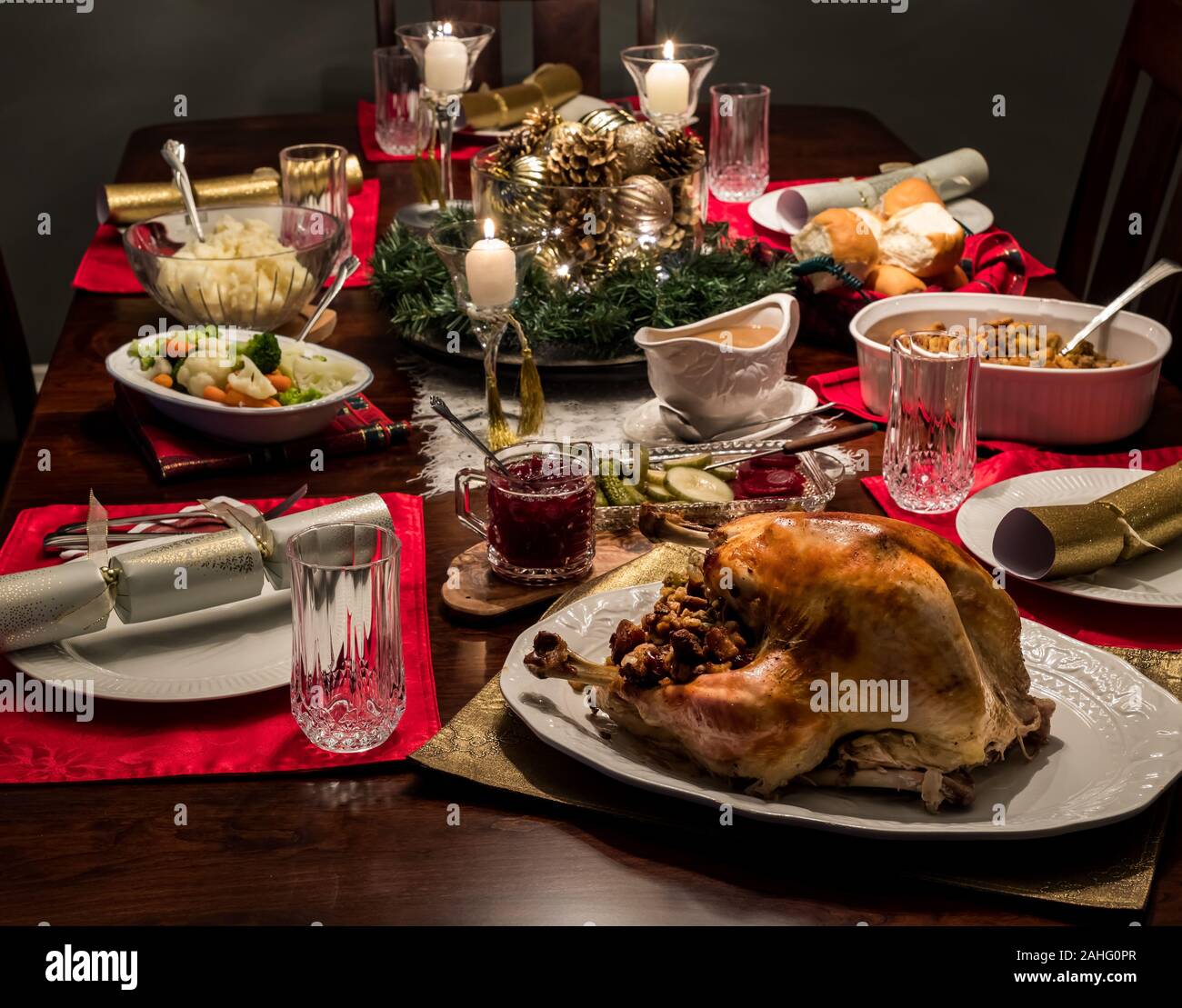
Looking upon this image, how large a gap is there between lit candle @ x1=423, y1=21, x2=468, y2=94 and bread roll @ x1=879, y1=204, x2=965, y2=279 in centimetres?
76

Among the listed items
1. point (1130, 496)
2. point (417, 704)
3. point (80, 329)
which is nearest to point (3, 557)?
point (417, 704)

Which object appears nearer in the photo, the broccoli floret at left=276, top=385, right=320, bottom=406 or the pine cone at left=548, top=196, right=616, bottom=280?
the broccoli floret at left=276, top=385, right=320, bottom=406

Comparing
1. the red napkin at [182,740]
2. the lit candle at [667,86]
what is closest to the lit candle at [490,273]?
the red napkin at [182,740]

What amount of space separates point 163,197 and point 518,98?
0.80 metres

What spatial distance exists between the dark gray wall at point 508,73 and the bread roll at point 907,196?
1.72m

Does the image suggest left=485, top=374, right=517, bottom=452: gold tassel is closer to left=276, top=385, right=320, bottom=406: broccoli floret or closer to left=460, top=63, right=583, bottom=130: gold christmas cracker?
left=276, top=385, right=320, bottom=406: broccoli floret

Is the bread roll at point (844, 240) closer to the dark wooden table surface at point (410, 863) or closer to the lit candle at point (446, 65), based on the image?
the lit candle at point (446, 65)

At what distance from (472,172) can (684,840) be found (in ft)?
3.90

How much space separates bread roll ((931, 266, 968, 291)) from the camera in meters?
2.00

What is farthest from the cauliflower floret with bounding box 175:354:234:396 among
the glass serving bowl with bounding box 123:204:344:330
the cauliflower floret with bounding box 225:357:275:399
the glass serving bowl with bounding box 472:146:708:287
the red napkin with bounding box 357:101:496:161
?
the red napkin with bounding box 357:101:496:161

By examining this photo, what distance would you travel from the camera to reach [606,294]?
5.68 feet

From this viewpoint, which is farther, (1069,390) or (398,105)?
(398,105)

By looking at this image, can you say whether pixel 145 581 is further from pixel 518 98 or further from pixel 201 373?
pixel 518 98

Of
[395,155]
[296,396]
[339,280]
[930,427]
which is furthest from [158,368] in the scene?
[395,155]
